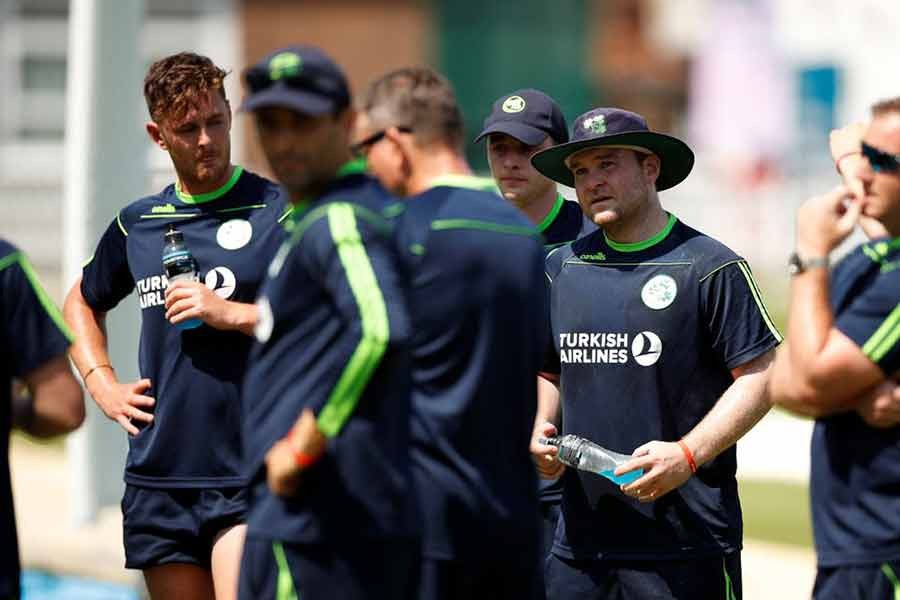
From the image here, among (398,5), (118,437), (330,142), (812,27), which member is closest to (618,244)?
(330,142)

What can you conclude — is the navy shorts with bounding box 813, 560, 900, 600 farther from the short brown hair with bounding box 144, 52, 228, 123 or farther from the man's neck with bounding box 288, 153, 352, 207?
the short brown hair with bounding box 144, 52, 228, 123

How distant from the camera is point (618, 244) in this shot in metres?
6.55

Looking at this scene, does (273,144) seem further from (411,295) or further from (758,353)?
(758,353)

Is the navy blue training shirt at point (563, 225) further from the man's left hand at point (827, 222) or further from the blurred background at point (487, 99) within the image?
the blurred background at point (487, 99)

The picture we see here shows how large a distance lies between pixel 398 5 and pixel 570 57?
20.1ft

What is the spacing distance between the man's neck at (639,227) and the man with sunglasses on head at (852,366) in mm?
1414

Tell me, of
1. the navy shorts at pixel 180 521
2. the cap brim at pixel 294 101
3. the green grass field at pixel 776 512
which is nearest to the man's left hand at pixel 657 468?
the navy shorts at pixel 180 521

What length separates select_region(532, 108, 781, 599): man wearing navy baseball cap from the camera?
632 centimetres

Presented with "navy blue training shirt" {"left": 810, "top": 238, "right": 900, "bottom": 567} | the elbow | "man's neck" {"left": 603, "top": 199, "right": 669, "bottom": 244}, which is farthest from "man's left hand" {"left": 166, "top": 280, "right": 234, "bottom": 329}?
"navy blue training shirt" {"left": 810, "top": 238, "right": 900, "bottom": 567}

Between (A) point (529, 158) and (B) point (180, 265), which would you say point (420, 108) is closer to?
(B) point (180, 265)

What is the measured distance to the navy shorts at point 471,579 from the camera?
5.17m

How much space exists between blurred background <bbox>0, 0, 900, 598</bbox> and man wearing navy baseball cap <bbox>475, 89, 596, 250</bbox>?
3.24 metres

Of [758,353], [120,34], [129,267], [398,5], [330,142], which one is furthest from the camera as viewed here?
[398,5]

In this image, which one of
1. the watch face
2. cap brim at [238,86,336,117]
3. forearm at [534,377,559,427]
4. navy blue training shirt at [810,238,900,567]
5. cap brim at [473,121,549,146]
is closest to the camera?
cap brim at [238,86,336,117]
